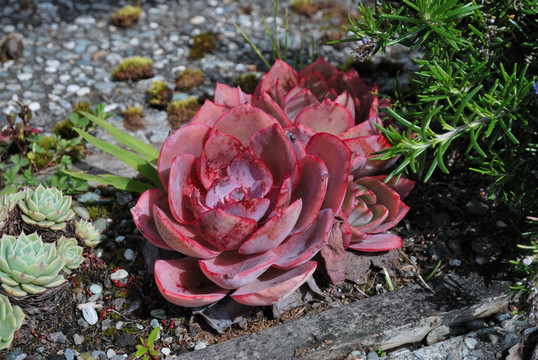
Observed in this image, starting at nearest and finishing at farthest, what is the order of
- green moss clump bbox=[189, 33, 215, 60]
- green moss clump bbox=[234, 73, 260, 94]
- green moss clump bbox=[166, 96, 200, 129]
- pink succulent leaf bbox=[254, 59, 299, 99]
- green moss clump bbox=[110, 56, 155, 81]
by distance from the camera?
1. pink succulent leaf bbox=[254, 59, 299, 99]
2. green moss clump bbox=[166, 96, 200, 129]
3. green moss clump bbox=[234, 73, 260, 94]
4. green moss clump bbox=[110, 56, 155, 81]
5. green moss clump bbox=[189, 33, 215, 60]

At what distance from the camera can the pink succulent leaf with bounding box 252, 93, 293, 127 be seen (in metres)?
1.89

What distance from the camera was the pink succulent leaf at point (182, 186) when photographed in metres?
1.69

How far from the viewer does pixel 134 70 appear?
3139 mm

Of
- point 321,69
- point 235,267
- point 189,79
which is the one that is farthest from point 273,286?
point 189,79

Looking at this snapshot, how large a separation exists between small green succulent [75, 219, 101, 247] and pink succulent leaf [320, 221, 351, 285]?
813 mm

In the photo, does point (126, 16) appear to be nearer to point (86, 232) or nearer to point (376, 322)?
point (86, 232)

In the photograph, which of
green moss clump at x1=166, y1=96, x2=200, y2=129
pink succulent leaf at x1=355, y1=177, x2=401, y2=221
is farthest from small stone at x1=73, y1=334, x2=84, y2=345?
→ green moss clump at x1=166, y1=96, x2=200, y2=129

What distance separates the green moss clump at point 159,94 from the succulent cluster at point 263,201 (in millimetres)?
1064

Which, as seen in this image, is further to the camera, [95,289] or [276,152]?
[95,289]

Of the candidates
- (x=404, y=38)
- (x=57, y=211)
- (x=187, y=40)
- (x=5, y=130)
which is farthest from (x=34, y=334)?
(x=187, y=40)

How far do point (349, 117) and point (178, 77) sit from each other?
147 centimetres

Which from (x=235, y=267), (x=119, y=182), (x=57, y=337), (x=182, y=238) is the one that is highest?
(x=182, y=238)

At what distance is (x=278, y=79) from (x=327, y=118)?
0.27 m

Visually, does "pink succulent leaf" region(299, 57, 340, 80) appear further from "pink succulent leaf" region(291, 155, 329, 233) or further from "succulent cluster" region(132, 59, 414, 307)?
"pink succulent leaf" region(291, 155, 329, 233)
